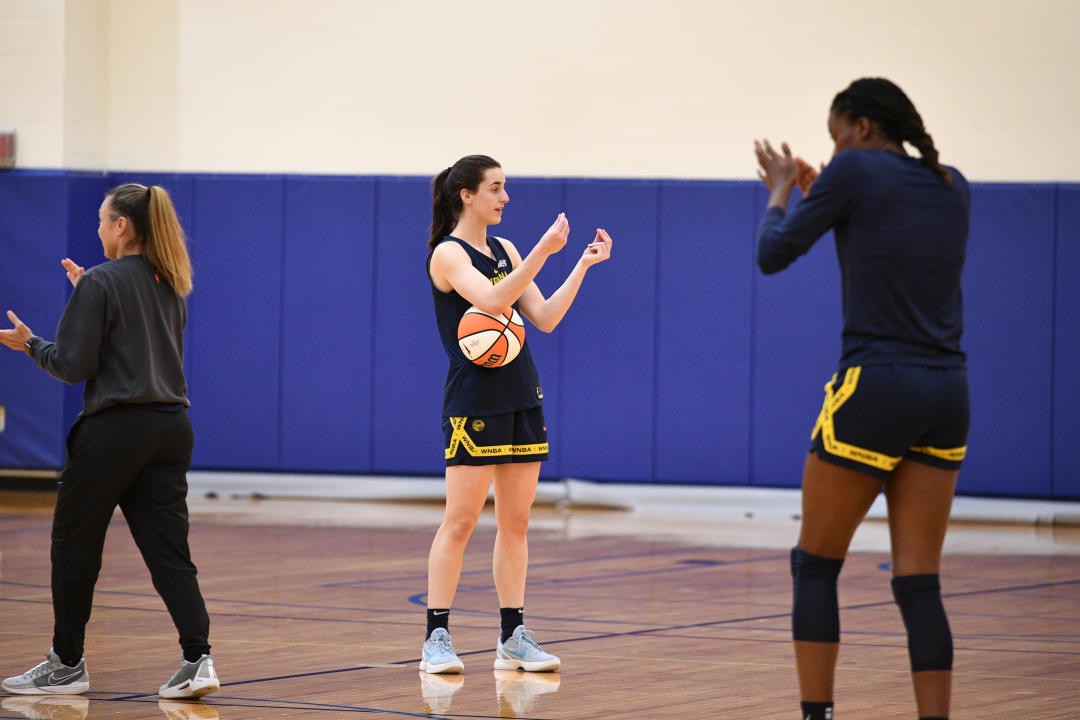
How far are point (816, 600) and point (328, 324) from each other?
8.29 meters

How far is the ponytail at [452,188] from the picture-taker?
470 cm

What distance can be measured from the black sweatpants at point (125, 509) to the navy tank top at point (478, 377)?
36.9 inches

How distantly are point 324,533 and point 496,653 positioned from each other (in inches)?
164

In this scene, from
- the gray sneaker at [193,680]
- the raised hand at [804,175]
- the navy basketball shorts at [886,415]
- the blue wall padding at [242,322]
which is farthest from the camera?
the blue wall padding at [242,322]

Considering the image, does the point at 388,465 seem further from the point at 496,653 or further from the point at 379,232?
the point at 496,653

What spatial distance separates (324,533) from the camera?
8.88 meters

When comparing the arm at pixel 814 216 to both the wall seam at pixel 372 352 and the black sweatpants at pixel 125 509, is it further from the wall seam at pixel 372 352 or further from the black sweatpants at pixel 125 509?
the wall seam at pixel 372 352

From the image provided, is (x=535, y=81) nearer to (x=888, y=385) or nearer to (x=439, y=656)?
(x=439, y=656)

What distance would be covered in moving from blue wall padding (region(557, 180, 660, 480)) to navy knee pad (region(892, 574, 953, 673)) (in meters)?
7.60

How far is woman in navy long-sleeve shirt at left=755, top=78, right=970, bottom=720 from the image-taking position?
305cm

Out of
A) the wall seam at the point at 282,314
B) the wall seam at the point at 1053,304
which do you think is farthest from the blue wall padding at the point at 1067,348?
the wall seam at the point at 282,314

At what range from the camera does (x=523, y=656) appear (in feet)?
15.2

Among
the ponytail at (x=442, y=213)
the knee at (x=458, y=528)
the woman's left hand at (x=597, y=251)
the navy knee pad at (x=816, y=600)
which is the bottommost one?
the knee at (x=458, y=528)

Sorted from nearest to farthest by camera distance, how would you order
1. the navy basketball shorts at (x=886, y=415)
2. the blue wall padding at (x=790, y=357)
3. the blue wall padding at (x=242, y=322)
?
the navy basketball shorts at (x=886, y=415) → the blue wall padding at (x=790, y=357) → the blue wall padding at (x=242, y=322)
